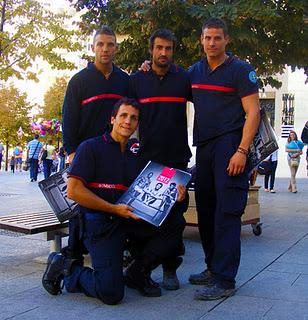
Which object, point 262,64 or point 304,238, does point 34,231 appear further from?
point 262,64

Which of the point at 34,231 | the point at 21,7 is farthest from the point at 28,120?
the point at 34,231

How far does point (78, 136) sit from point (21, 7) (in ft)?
53.1

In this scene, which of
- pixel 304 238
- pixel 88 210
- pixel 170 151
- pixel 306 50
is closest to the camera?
pixel 88 210

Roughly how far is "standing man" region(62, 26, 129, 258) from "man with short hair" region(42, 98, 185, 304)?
0.39 metres

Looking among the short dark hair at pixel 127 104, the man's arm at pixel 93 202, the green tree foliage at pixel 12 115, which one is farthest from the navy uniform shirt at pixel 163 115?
the green tree foliage at pixel 12 115

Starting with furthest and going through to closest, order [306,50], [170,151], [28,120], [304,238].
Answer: [28,120] → [306,50] → [304,238] → [170,151]

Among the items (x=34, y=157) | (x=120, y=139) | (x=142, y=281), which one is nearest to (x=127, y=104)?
(x=120, y=139)

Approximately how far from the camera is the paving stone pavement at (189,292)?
387cm

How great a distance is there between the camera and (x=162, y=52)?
4504mm

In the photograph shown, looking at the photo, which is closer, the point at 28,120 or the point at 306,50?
the point at 306,50

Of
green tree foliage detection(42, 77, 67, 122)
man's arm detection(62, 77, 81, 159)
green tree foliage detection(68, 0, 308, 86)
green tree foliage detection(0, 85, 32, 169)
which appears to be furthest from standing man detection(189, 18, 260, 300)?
green tree foliage detection(42, 77, 67, 122)

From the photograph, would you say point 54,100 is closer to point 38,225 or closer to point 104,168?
point 38,225

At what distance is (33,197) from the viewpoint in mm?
12484

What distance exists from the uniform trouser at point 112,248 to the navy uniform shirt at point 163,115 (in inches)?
21.6
